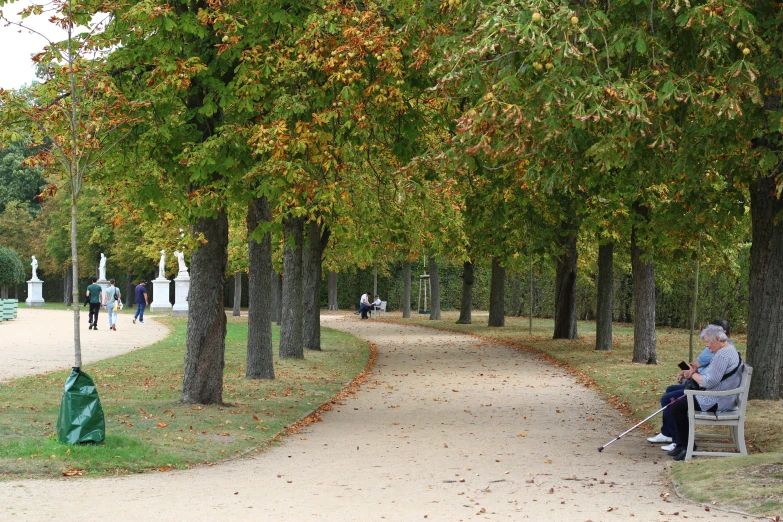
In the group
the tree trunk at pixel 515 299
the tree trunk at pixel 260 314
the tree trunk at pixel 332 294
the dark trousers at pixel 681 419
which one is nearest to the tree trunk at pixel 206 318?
the tree trunk at pixel 260 314

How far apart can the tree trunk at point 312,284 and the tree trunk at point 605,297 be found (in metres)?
6.88

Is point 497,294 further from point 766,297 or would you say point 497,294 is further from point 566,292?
point 766,297

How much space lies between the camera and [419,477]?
916cm

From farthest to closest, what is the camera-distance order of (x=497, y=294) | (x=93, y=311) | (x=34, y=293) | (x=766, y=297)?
(x=34, y=293), (x=497, y=294), (x=93, y=311), (x=766, y=297)

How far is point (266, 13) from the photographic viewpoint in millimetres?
12453

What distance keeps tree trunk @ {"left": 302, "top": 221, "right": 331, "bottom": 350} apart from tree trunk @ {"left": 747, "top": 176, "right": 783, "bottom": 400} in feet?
41.2

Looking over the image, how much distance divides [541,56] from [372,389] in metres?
9.72

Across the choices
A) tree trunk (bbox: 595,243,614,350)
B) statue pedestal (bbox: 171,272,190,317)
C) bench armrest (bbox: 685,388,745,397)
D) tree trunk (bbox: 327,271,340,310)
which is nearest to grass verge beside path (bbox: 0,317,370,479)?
bench armrest (bbox: 685,388,745,397)

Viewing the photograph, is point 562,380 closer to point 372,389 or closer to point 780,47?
point 372,389

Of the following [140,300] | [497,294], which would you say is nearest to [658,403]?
[497,294]

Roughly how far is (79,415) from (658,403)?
8274mm

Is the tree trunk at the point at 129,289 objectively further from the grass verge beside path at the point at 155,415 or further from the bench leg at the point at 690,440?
the bench leg at the point at 690,440

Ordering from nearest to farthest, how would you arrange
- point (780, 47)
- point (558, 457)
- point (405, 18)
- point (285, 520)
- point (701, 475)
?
point (285, 520)
point (701, 475)
point (780, 47)
point (558, 457)
point (405, 18)

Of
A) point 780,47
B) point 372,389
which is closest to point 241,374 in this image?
point 372,389
